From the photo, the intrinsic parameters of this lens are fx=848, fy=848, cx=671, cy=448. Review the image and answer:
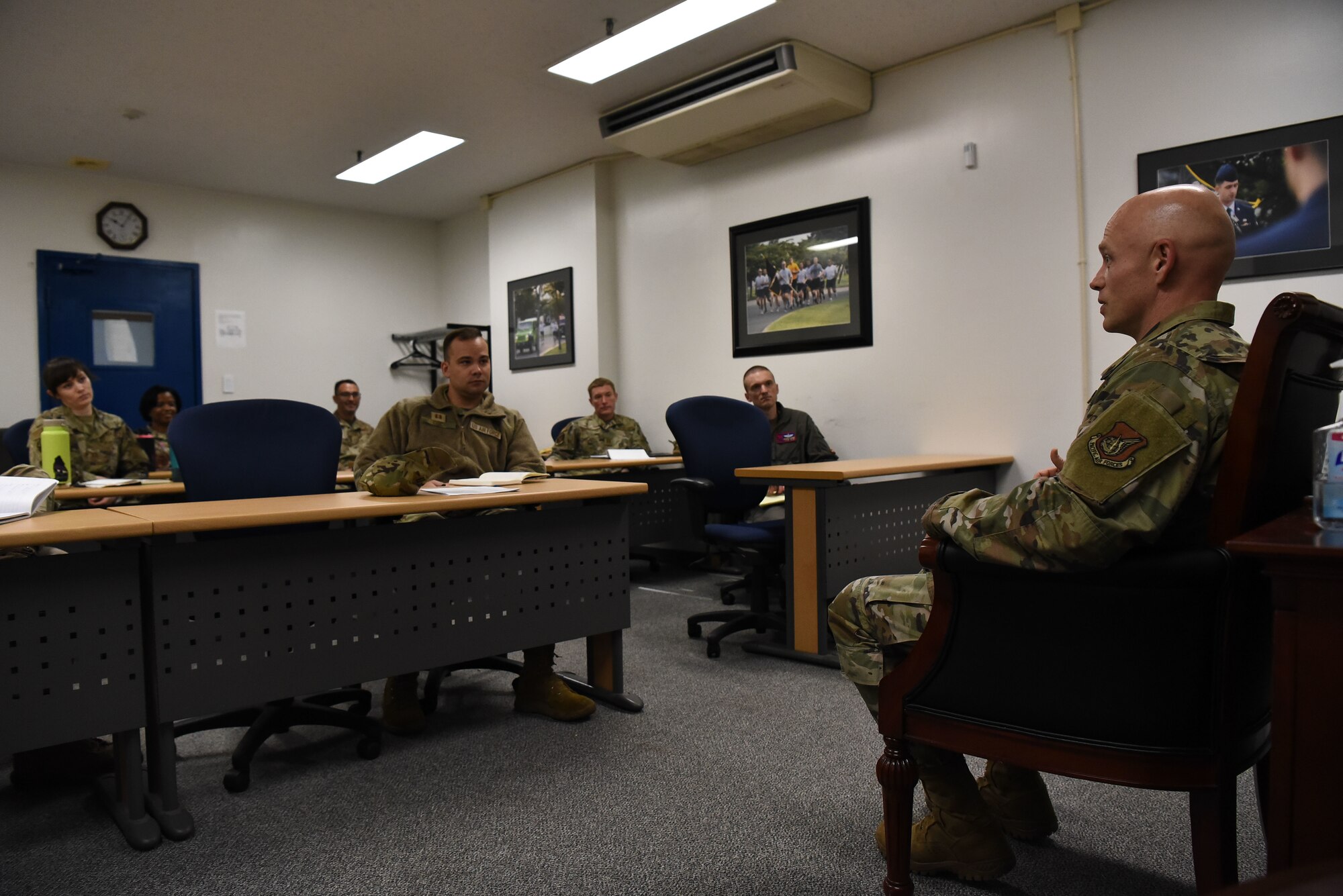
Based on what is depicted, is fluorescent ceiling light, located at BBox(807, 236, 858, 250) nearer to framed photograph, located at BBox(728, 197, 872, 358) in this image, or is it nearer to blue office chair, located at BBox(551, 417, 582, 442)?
framed photograph, located at BBox(728, 197, 872, 358)

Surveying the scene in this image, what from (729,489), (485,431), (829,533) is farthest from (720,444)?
(485,431)

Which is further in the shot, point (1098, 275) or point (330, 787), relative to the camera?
point (330, 787)

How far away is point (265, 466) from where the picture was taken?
8.41 feet

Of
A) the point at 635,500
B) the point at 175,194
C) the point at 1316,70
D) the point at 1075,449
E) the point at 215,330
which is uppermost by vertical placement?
the point at 175,194

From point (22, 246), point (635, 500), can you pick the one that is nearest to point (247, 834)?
point (635, 500)

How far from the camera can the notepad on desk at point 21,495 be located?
6.06 feet

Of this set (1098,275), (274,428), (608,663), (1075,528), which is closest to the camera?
(1075,528)

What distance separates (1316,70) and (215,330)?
687 centimetres

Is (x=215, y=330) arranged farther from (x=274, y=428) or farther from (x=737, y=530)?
(x=737, y=530)

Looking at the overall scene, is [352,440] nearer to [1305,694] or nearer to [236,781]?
[236,781]

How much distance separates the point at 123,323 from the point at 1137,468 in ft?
22.6

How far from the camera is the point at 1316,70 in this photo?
3346 mm

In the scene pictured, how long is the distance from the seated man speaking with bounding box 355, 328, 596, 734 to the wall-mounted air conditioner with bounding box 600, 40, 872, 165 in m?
2.25

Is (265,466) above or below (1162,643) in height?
above
